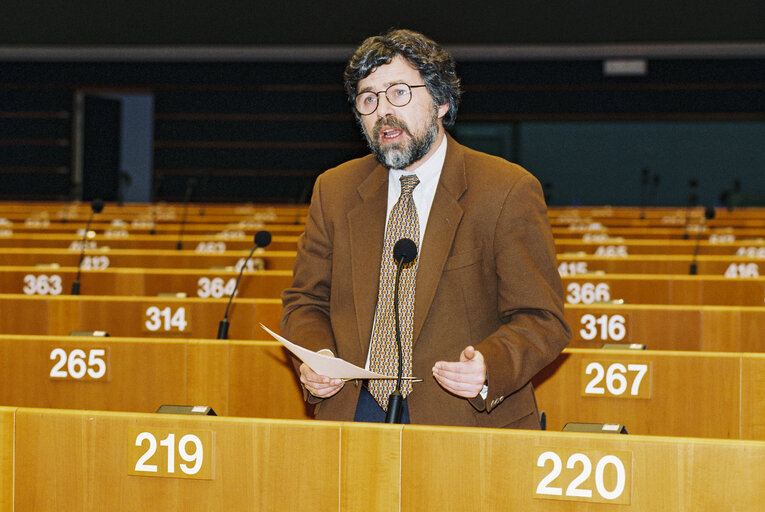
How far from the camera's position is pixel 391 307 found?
1.74 m

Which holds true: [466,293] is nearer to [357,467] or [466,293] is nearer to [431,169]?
[431,169]

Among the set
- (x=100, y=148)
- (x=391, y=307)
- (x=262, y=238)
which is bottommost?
(x=391, y=307)

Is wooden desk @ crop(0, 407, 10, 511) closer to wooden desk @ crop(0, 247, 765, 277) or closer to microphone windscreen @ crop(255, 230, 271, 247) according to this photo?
microphone windscreen @ crop(255, 230, 271, 247)

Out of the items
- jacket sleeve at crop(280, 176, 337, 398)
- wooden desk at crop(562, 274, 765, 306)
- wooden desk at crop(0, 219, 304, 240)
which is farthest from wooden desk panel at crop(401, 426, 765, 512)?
wooden desk at crop(0, 219, 304, 240)

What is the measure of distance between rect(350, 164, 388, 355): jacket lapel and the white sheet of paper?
0.12m

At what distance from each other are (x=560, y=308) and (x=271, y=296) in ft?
9.37

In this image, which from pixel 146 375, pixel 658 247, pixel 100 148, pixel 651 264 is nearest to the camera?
pixel 146 375

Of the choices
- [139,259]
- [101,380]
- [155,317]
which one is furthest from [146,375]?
[139,259]

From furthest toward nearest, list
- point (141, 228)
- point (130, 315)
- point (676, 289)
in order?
point (141, 228) < point (676, 289) < point (130, 315)

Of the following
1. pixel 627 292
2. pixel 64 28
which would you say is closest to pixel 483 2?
pixel 64 28

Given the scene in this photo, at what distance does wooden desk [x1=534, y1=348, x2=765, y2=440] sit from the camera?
2.52 meters

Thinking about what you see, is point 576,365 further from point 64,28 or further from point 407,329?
point 64,28

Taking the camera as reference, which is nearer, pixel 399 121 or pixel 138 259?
pixel 399 121

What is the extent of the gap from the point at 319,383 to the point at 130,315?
2095mm
